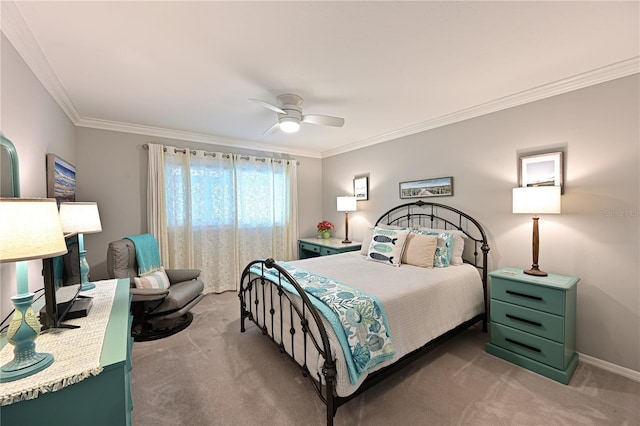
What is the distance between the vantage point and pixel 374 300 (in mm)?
1944

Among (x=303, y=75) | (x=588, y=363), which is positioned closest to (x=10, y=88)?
(x=303, y=75)

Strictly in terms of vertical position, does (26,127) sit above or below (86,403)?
above

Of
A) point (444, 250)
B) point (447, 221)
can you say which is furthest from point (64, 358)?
point (447, 221)

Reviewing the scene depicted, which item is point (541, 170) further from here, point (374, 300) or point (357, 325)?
point (357, 325)

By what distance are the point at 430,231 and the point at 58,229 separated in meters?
3.23

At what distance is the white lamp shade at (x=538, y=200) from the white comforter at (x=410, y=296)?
0.83 m

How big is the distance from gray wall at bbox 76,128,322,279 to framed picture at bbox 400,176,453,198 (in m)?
3.49

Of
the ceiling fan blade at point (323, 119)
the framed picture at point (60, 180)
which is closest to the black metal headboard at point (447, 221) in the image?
the ceiling fan blade at point (323, 119)

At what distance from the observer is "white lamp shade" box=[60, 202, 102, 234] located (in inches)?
84.7

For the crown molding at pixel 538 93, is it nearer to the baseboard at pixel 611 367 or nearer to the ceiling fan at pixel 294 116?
the ceiling fan at pixel 294 116

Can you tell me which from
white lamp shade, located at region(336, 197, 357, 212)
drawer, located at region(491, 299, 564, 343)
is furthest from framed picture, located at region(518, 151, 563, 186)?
white lamp shade, located at region(336, 197, 357, 212)

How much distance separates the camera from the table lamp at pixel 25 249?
96 centimetres

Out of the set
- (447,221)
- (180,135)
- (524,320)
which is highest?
(180,135)

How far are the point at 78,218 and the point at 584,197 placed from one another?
4367 mm
